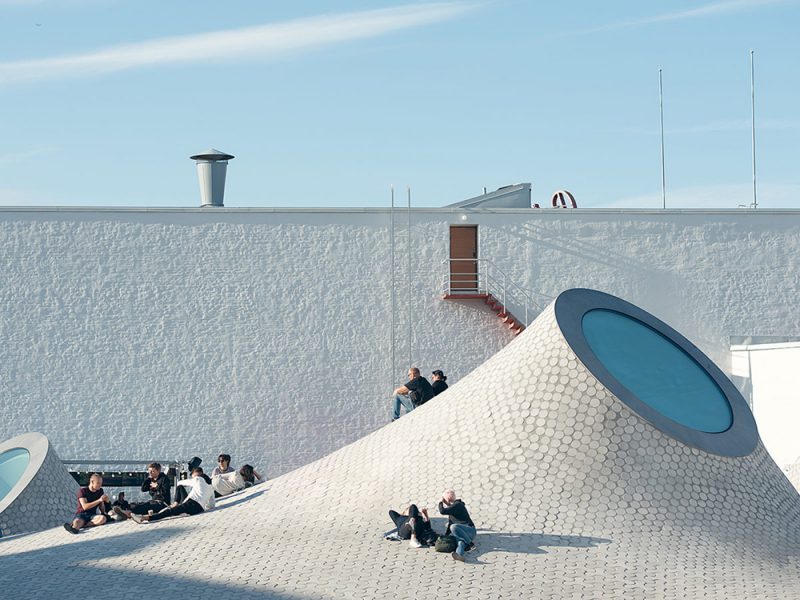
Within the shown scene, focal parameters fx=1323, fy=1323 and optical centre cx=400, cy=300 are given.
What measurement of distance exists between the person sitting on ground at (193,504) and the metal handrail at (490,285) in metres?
17.3

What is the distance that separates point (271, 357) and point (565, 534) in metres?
19.5

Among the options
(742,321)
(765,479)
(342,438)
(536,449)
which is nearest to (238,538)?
(536,449)

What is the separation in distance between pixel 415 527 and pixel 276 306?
64.5 feet

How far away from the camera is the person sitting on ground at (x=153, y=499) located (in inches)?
858

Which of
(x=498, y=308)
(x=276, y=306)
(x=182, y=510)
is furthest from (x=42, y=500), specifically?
(x=498, y=308)

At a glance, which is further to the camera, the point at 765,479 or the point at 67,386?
the point at 67,386

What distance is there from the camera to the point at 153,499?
22547 mm

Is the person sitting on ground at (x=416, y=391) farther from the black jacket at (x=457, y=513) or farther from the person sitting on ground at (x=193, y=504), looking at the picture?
the black jacket at (x=457, y=513)

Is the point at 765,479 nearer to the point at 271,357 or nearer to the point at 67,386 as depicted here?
the point at 271,357

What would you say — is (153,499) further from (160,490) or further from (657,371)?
(657,371)

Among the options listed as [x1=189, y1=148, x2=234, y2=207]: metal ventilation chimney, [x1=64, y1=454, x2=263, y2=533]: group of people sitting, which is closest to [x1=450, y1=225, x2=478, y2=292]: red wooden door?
[x1=189, y1=148, x2=234, y2=207]: metal ventilation chimney

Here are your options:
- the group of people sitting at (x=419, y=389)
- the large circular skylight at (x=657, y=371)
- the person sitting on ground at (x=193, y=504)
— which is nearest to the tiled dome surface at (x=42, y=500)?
the person sitting on ground at (x=193, y=504)

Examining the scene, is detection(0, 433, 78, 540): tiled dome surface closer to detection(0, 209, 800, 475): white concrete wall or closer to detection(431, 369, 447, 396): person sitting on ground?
detection(431, 369, 447, 396): person sitting on ground

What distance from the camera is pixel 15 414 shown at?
3722cm
